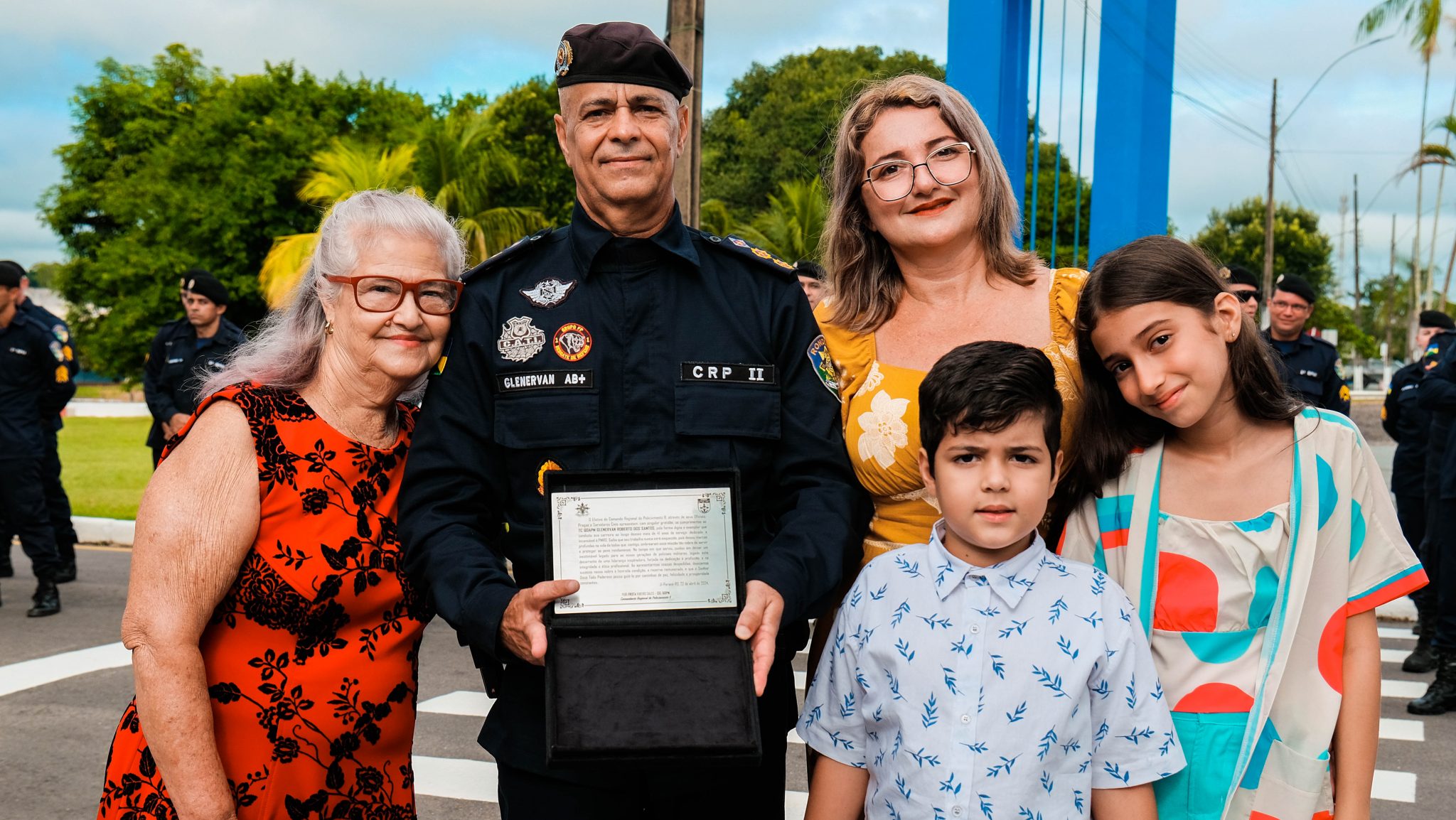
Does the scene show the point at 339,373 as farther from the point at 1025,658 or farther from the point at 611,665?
the point at 1025,658

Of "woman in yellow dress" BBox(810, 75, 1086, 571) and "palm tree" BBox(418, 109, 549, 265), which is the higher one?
"palm tree" BBox(418, 109, 549, 265)

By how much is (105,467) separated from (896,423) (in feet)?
63.0

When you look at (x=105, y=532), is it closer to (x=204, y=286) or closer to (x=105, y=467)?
(x=204, y=286)

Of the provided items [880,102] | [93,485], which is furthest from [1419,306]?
[880,102]

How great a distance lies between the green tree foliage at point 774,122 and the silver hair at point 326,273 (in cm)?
3407

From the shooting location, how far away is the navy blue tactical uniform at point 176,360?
356 inches

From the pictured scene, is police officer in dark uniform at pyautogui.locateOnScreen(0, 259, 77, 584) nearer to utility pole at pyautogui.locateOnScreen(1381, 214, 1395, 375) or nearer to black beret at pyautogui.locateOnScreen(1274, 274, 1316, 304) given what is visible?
black beret at pyautogui.locateOnScreen(1274, 274, 1316, 304)

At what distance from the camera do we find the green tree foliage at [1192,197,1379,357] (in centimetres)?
5203

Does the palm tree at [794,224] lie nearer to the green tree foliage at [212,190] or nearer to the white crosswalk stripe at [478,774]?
the green tree foliage at [212,190]

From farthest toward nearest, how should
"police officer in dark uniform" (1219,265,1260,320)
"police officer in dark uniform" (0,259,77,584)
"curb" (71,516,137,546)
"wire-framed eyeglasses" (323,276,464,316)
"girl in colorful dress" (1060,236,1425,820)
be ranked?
1. "curb" (71,516,137,546)
2. "police officer in dark uniform" (0,259,77,584)
3. "police officer in dark uniform" (1219,265,1260,320)
4. "wire-framed eyeglasses" (323,276,464,316)
5. "girl in colorful dress" (1060,236,1425,820)

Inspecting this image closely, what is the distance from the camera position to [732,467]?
212cm

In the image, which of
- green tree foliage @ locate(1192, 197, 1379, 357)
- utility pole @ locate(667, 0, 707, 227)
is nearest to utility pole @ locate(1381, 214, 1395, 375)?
green tree foliage @ locate(1192, 197, 1379, 357)

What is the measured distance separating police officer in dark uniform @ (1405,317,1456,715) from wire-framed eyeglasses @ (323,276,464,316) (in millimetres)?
5864

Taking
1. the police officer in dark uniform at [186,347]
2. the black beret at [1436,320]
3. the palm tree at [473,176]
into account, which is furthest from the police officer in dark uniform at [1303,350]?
the palm tree at [473,176]
